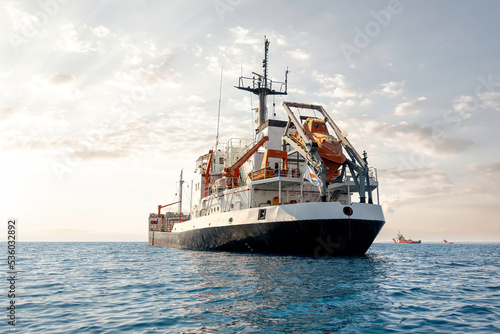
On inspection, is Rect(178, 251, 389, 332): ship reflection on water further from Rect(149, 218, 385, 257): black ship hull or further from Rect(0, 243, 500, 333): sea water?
Rect(149, 218, 385, 257): black ship hull

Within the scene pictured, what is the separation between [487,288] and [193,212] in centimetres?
3172

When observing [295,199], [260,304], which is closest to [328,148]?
[295,199]

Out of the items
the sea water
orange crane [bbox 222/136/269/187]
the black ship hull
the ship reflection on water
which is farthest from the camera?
orange crane [bbox 222/136/269/187]

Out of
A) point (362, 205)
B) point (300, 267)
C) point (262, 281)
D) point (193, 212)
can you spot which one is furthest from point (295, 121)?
point (193, 212)

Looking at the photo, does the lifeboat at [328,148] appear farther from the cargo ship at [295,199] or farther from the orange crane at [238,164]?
the orange crane at [238,164]

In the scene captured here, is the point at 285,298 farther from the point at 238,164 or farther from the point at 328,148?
the point at 238,164

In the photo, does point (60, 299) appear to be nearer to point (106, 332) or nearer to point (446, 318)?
point (106, 332)

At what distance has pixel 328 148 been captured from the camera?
24.5 meters

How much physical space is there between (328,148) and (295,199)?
5184mm

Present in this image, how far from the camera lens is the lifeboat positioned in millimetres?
24438

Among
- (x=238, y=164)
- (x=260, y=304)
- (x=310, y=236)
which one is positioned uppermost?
(x=238, y=164)

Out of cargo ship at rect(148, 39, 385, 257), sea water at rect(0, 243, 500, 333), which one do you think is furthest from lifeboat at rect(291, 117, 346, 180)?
sea water at rect(0, 243, 500, 333)

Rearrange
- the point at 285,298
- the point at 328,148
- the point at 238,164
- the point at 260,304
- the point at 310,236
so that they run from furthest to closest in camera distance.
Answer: the point at 238,164 < the point at 328,148 < the point at 310,236 < the point at 285,298 < the point at 260,304

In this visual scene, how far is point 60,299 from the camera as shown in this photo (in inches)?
422
